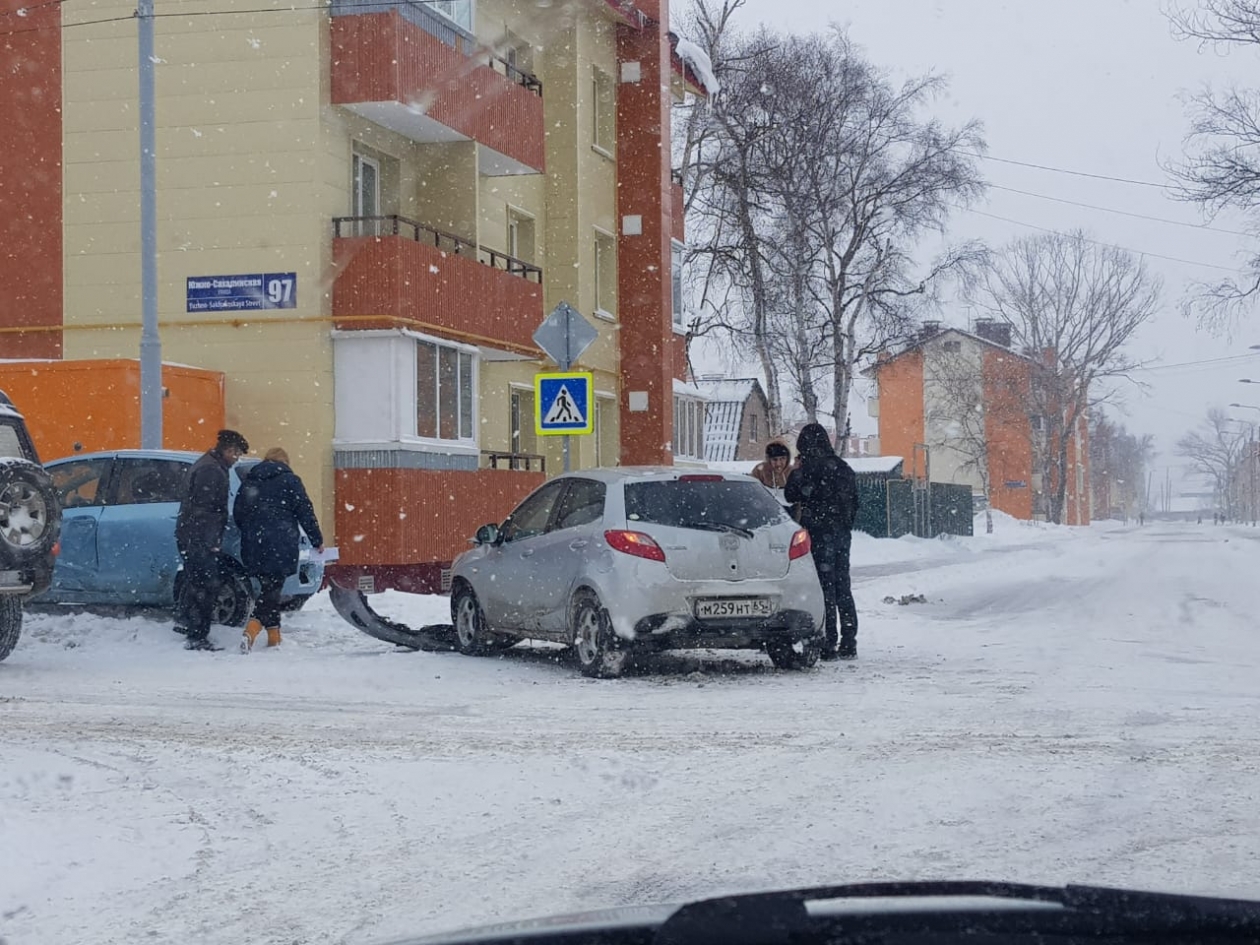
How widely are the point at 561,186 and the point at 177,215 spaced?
8274mm

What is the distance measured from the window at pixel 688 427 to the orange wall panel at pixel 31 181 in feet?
65.5

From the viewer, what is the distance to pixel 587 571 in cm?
1161

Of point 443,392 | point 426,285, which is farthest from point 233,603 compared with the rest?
point 443,392

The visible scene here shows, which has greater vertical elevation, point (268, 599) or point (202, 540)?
point (202, 540)

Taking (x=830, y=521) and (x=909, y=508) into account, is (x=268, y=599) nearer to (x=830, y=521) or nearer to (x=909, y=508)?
(x=830, y=521)

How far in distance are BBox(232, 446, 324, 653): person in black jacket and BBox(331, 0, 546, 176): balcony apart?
27.0 feet

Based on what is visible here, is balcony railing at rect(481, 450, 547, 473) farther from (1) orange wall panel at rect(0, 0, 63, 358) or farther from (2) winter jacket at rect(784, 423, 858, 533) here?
(2) winter jacket at rect(784, 423, 858, 533)

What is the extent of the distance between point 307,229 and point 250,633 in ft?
27.6

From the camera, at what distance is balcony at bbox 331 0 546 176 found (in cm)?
2067

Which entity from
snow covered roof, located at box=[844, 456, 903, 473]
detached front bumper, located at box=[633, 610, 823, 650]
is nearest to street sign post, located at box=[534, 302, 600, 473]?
detached front bumper, located at box=[633, 610, 823, 650]

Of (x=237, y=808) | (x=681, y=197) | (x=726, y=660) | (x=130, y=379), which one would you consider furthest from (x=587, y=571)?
(x=681, y=197)

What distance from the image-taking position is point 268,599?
44.4ft

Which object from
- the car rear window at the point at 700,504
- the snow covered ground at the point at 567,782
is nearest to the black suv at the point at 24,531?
the snow covered ground at the point at 567,782

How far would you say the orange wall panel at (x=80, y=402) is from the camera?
61.6ft
